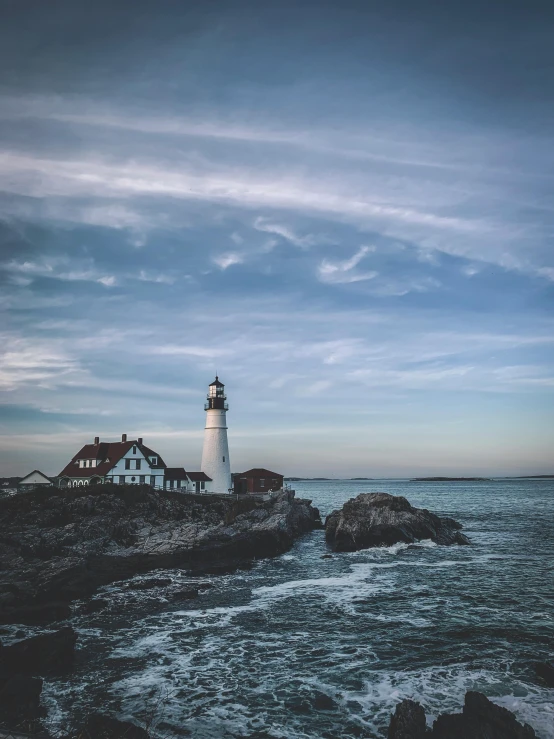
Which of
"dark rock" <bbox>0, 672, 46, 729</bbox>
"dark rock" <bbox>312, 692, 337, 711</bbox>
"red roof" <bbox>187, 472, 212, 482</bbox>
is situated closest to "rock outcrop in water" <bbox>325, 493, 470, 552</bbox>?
"red roof" <bbox>187, 472, 212, 482</bbox>

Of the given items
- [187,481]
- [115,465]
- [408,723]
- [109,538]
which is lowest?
[109,538]

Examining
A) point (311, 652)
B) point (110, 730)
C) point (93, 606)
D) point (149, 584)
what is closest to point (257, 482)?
point (149, 584)

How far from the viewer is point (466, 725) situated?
9414 millimetres

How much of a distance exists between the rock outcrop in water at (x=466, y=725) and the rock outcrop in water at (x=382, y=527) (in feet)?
87.0

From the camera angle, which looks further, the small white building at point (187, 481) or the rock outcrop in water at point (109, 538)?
the small white building at point (187, 481)

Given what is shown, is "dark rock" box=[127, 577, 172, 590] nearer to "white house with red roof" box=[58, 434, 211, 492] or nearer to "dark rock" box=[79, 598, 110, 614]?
"dark rock" box=[79, 598, 110, 614]

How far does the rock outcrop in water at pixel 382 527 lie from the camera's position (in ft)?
124

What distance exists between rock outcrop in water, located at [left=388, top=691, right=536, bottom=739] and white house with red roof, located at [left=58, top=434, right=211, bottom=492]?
5084 centimetres

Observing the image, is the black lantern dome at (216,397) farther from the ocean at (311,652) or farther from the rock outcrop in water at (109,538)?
the ocean at (311,652)

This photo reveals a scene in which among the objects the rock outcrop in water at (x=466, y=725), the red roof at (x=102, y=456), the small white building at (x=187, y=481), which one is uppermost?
the red roof at (x=102, y=456)

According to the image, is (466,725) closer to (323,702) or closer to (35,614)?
(323,702)

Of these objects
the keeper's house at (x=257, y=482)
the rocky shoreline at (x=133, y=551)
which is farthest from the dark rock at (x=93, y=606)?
the keeper's house at (x=257, y=482)

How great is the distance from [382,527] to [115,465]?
3286 cm

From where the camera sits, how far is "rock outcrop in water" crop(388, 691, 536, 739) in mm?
9266
